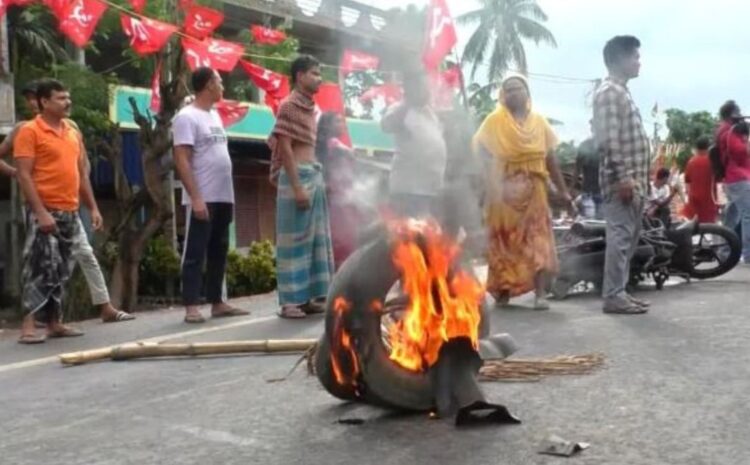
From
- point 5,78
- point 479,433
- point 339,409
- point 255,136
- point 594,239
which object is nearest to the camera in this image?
point 479,433

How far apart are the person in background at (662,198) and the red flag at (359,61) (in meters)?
4.33

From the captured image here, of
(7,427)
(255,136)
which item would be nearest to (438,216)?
(7,427)

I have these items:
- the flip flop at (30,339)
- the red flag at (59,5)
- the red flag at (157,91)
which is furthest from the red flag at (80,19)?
the flip flop at (30,339)

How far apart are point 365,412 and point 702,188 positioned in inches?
345

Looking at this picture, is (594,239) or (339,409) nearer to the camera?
(339,409)

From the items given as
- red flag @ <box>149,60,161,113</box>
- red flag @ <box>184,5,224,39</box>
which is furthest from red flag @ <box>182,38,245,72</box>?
red flag @ <box>149,60,161,113</box>

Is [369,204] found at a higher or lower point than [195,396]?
higher

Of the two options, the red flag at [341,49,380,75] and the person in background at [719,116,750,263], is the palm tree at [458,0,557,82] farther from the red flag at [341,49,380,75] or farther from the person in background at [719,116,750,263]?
the person in background at [719,116,750,263]

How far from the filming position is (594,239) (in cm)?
809

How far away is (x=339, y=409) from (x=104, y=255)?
1228cm

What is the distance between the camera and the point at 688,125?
152ft

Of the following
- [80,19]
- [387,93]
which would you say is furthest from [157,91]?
[387,93]

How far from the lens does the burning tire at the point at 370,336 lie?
11.7 ft

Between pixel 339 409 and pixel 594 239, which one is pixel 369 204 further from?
pixel 594 239
